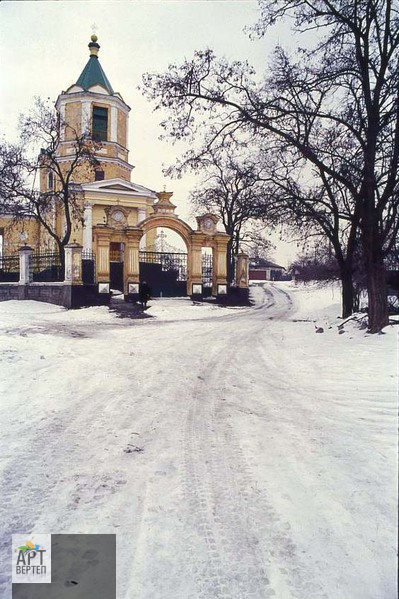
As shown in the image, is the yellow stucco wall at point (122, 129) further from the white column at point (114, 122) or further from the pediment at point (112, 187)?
the pediment at point (112, 187)

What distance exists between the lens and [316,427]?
1521 millimetres

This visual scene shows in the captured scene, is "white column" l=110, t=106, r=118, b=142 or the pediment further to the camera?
the pediment

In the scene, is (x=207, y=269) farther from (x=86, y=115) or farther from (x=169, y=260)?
(x=86, y=115)

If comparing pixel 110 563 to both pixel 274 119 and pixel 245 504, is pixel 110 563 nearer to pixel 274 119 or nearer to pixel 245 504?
pixel 245 504

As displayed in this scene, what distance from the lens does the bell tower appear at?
159 centimetres

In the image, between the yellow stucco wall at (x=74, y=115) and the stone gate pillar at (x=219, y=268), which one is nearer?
the yellow stucco wall at (x=74, y=115)

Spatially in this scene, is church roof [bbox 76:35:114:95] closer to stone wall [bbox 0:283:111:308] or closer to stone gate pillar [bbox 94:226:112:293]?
stone wall [bbox 0:283:111:308]

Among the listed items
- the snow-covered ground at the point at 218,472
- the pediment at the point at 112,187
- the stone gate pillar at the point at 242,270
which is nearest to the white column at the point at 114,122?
the pediment at the point at 112,187

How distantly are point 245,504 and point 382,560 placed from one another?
2.42 feet

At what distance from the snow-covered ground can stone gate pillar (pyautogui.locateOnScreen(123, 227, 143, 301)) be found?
681 cm

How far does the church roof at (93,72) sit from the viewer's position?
151cm

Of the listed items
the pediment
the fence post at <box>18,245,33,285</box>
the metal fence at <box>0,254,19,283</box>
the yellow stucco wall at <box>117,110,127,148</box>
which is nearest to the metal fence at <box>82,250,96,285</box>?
the fence post at <box>18,245,33,285</box>

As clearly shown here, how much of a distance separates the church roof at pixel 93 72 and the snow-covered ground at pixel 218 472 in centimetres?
158

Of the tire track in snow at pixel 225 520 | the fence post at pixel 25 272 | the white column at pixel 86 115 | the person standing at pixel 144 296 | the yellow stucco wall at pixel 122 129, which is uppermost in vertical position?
the white column at pixel 86 115
